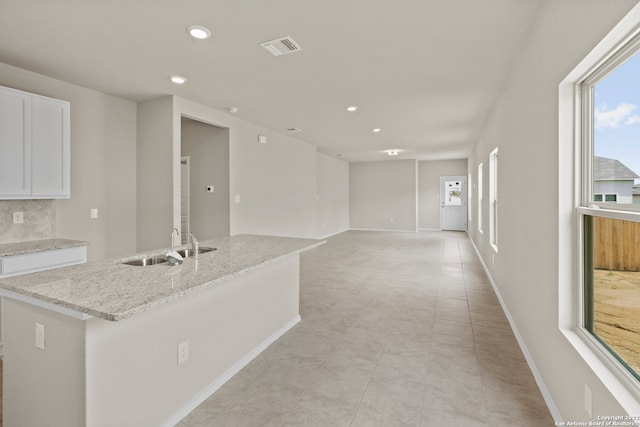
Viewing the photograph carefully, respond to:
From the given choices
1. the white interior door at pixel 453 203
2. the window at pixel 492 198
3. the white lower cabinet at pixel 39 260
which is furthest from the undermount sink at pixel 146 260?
the white interior door at pixel 453 203

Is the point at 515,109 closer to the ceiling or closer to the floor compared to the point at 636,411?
closer to the ceiling

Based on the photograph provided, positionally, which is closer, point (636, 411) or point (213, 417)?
point (636, 411)

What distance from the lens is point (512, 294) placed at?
3.07 metres

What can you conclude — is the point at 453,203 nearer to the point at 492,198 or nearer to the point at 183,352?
the point at 492,198

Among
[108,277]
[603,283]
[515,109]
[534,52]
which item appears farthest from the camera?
[515,109]

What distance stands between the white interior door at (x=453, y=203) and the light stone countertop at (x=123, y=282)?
10.1 metres

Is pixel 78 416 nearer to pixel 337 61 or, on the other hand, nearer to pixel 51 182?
pixel 51 182

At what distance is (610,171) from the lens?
4.75 ft

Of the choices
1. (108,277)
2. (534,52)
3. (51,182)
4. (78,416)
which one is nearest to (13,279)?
(108,277)

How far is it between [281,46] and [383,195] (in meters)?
9.10

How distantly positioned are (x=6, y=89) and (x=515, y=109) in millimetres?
4668

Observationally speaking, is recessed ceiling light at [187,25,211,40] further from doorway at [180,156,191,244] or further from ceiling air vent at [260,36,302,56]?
doorway at [180,156,191,244]

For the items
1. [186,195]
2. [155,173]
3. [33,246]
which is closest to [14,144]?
[33,246]

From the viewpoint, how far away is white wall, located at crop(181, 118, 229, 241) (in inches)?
199
